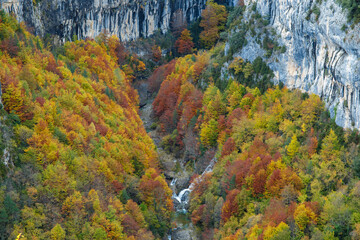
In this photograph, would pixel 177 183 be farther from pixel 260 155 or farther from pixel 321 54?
pixel 321 54

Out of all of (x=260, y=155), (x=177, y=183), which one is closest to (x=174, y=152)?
(x=177, y=183)

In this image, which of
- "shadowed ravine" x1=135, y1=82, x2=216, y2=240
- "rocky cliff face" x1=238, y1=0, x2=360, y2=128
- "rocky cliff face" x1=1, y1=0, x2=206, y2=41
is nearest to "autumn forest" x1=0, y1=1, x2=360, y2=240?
"shadowed ravine" x1=135, y1=82, x2=216, y2=240

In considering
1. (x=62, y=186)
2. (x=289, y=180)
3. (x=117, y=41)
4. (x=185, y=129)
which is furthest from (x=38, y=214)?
(x=117, y=41)

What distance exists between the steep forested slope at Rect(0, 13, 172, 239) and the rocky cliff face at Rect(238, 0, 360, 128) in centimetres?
2776

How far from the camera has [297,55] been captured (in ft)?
257

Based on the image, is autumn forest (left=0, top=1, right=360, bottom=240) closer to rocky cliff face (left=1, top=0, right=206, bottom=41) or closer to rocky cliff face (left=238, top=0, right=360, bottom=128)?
rocky cliff face (left=238, top=0, right=360, bottom=128)

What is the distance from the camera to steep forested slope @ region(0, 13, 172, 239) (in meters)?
60.2

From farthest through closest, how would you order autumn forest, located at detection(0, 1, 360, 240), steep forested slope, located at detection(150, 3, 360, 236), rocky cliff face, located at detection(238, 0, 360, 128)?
rocky cliff face, located at detection(238, 0, 360, 128)
steep forested slope, located at detection(150, 3, 360, 236)
autumn forest, located at detection(0, 1, 360, 240)

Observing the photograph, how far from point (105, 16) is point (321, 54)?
71162 millimetres

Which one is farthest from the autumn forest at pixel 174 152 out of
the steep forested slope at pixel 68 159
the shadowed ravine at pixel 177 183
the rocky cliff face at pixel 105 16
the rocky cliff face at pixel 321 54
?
the rocky cliff face at pixel 105 16

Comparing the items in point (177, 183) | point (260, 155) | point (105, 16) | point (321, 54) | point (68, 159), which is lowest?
point (177, 183)

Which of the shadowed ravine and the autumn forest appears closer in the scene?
the autumn forest

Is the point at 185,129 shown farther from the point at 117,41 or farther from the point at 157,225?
the point at 117,41

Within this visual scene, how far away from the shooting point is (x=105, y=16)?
127 meters
